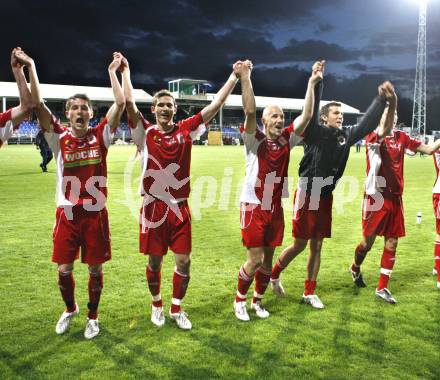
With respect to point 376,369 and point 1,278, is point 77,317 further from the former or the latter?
point 376,369

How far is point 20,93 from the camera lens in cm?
422

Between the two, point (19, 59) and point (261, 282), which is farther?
point (261, 282)

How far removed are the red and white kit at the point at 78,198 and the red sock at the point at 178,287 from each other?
78cm

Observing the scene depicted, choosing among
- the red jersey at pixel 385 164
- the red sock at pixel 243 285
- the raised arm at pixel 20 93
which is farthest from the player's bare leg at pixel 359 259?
the raised arm at pixel 20 93

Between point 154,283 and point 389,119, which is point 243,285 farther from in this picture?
point 389,119

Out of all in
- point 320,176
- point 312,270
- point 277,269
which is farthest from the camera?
point 277,269

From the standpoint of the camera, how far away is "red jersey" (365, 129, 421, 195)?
5.61m

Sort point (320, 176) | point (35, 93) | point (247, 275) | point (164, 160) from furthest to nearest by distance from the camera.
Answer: point (320, 176), point (247, 275), point (164, 160), point (35, 93)

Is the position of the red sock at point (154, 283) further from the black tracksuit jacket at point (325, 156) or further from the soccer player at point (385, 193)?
the soccer player at point (385, 193)

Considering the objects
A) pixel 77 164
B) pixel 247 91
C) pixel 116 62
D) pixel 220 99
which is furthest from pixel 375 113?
pixel 77 164

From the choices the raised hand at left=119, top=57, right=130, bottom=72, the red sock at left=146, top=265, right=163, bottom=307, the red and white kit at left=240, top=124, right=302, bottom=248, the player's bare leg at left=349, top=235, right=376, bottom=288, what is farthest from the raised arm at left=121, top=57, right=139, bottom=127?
the player's bare leg at left=349, top=235, right=376, bottom=288

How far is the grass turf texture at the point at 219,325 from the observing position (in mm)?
3914

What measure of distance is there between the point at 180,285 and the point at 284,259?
148 centimetres

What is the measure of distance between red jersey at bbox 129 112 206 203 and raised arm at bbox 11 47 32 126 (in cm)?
95
